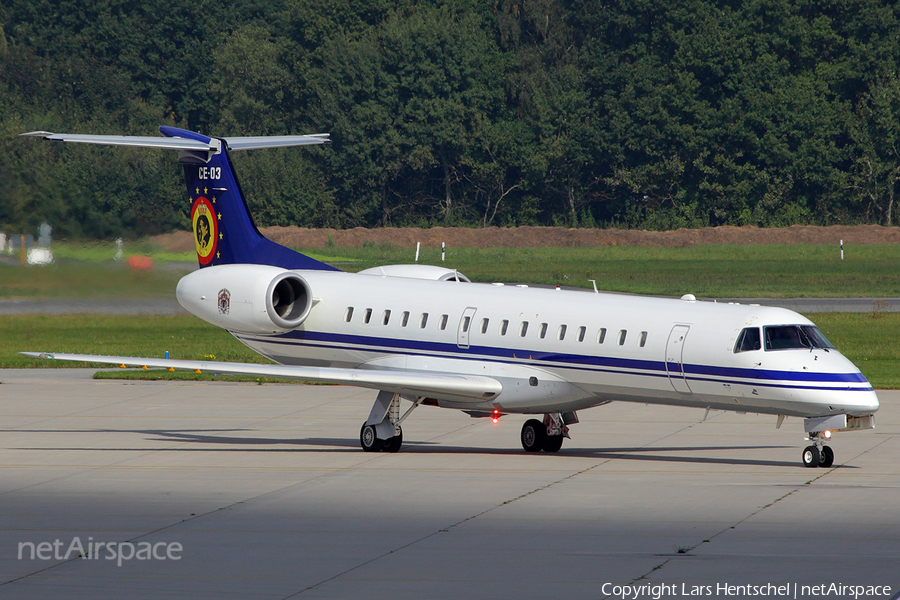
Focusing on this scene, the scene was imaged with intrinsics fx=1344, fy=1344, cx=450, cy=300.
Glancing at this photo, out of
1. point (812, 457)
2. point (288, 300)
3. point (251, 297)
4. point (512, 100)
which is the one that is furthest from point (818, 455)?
point (512, 100)

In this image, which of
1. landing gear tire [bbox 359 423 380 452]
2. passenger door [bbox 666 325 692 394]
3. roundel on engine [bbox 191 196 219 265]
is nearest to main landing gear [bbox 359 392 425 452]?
landing gear tire [bbox 359 423 380 452]

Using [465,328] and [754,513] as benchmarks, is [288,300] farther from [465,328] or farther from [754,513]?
[754,513]

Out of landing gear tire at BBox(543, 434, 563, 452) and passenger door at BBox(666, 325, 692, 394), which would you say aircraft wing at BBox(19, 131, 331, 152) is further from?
passenger door at BBox(666, 325, 692, 394)

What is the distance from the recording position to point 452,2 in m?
121

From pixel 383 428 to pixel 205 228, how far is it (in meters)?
6.98

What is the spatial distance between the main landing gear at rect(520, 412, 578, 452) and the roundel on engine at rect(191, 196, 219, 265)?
27.2ft

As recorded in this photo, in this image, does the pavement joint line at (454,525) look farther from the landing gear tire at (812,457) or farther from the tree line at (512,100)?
the tree line at (512,100)

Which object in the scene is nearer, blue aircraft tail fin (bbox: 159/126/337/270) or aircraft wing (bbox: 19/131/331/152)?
aircraft wing (bbox: 19/131/331/152)

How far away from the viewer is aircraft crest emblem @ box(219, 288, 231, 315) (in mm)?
25781

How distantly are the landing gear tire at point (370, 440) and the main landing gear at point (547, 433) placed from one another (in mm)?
2650

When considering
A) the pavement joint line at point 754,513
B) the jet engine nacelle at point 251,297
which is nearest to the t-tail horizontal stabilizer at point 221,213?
the jet engine nacelle at point 251,297

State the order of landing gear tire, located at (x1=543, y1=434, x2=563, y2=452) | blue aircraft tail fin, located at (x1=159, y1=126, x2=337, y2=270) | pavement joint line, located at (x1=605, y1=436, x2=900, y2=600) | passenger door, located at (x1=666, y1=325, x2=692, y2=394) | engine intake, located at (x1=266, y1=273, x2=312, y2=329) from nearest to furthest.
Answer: pavement joint line, located at (x1=605, y1=436, x2=900, y2=600)
passenger door, located at (x1=666, y1=325, x2=692, y2=394)
landing gear tire, located at (x1=543, y1=434, x2=563, y2=452)
engine intake, located at (x1=266, y1=273, x2=312, y2=329)
blue aircraft tail fin, located at (x1=159, y1=126, x2=337, y2=270)

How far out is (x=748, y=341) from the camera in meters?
21.3

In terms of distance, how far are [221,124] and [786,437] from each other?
304 feet
